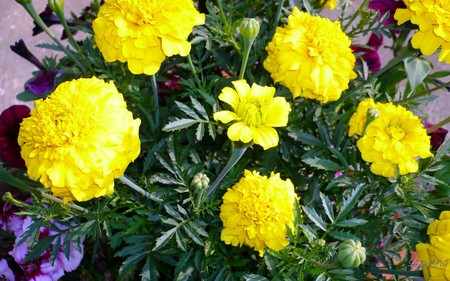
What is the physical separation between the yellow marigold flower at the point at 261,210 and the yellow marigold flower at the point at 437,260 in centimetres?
17

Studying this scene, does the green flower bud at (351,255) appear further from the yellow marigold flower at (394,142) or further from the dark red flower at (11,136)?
the dark red flower at (11,136)

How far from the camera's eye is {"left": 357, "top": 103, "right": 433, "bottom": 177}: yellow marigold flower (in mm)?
674

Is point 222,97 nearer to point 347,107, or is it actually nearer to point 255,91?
point 255,91

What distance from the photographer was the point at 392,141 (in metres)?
0.68

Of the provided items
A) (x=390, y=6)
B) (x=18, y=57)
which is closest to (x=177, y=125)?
(x=390, y=6)

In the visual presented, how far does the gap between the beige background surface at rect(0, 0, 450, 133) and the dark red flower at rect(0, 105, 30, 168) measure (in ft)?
2.02

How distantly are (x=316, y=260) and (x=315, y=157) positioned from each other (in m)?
0.15

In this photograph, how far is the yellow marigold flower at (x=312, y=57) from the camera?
0.67 metres

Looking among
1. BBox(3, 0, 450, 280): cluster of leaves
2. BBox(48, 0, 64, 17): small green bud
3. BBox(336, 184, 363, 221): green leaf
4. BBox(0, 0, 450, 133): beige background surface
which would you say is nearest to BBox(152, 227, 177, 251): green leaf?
BBox(3, 0, 450, 280): cluster of leaves

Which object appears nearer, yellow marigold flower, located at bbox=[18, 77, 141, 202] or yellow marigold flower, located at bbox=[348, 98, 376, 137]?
yellow marigold flower, located at bbox=[18, 77, 141, 202]

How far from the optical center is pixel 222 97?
1.94ft

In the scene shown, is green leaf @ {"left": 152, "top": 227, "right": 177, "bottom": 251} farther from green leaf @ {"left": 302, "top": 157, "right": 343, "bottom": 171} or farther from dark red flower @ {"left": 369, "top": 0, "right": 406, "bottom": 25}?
dark red flower @ {"left": 369, "top": 0, "right": 406, "bottom": 25}

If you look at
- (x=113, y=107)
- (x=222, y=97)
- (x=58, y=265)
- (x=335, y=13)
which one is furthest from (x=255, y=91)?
(x=335, y=13)

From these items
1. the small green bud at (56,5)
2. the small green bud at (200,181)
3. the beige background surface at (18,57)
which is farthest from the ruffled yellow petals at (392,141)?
the beige background surface at (18,57)
